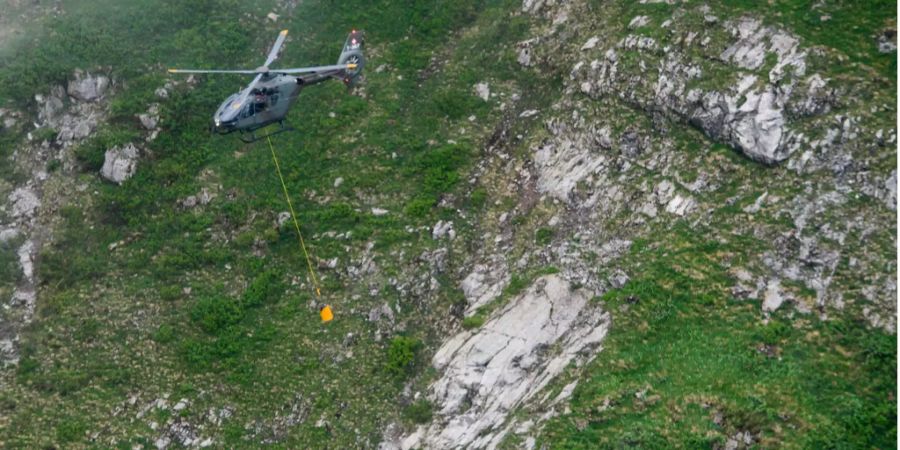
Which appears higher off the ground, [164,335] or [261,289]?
[261,289]

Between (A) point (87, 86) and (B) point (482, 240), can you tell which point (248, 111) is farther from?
(A) point (87, 86)

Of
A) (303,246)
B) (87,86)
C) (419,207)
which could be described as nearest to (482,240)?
(419,207)

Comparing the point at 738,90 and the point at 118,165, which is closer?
the point at 738,90

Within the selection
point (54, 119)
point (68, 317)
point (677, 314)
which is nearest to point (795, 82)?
point (677, 314)

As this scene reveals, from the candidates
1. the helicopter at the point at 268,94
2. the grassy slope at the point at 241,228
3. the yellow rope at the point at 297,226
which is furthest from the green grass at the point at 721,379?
the helicopter at the point at 268,94

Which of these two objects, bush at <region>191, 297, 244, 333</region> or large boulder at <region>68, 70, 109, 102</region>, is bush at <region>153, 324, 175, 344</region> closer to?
bush at <region>191, 297, 244, 333</region>

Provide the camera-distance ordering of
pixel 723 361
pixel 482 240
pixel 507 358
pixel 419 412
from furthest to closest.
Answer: pixel 482 240, pixel 419 412, pixel 507 358, pixel 723 361
